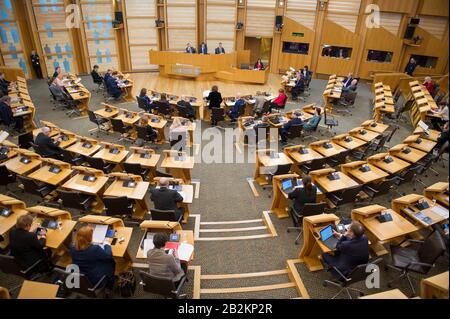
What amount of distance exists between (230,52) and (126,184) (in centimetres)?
1371

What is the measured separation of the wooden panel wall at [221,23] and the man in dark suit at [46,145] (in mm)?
12682

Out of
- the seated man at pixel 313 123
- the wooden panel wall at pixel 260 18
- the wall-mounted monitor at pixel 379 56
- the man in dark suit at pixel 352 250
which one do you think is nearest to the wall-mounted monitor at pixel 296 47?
the wooden panel wall at pixel 260 18

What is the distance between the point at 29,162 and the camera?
7.24 meters

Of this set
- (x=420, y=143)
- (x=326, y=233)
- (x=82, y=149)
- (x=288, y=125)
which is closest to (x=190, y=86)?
(x=288, y=125)

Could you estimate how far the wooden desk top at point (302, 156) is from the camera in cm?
783

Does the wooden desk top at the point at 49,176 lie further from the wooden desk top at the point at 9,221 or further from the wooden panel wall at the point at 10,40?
the wooden panel wall at the point at 10,40

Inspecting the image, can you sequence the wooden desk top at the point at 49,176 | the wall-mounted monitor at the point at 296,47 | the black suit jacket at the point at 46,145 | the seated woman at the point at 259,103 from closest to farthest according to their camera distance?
the wooden desk top at the point at 49,176
the black suit jacket at the point at 46,145
the seated woman at the point at 259,103
the wall-mounted monitor at the point at 296,47

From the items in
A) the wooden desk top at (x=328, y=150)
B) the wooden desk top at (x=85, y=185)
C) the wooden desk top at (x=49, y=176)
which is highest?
the wooden desk top at (x=328, y=150)

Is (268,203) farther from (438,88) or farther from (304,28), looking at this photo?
(304,28)

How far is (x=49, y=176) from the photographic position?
6.77m

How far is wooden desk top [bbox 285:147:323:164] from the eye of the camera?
25.7ft

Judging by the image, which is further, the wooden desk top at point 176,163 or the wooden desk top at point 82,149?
the wooden desk top at point 82,149

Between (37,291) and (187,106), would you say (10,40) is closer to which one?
(187,106)

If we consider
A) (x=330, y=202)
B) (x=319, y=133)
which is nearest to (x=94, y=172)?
(x=330, y=202)
